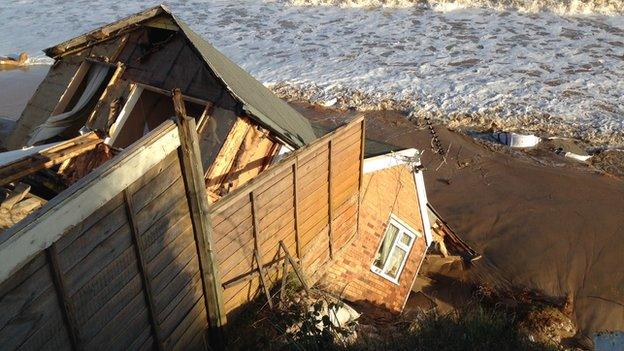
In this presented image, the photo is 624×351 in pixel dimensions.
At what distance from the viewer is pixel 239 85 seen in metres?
7.27

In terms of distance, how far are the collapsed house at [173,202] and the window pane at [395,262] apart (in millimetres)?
32

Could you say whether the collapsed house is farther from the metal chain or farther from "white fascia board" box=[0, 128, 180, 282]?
the metal chain

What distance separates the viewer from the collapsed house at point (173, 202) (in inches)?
144

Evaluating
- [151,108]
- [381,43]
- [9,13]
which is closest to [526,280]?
[151,108]

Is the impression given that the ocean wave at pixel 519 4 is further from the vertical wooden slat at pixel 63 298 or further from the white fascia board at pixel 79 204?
the vertical wooden slat at pixel 63 298

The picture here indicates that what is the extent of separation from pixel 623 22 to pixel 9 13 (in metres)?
33.5

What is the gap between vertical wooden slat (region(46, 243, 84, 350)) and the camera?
3.48 m

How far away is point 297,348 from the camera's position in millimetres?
4988

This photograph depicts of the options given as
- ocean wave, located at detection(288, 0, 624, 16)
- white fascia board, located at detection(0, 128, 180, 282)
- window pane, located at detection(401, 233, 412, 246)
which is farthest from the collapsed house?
ocean wave, located at detection(288, 0, 624, 16)

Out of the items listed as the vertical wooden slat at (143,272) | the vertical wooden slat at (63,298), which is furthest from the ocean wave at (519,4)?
the vertical wooden slat at (63,298)

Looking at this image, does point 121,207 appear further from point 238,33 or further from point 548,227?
point 238,33

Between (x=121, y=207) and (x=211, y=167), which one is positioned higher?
(x=121, y=207)

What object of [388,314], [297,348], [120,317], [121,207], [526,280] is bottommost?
[526,280]

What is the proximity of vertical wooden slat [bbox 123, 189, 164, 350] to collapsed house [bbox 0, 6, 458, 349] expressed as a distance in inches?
0.5
